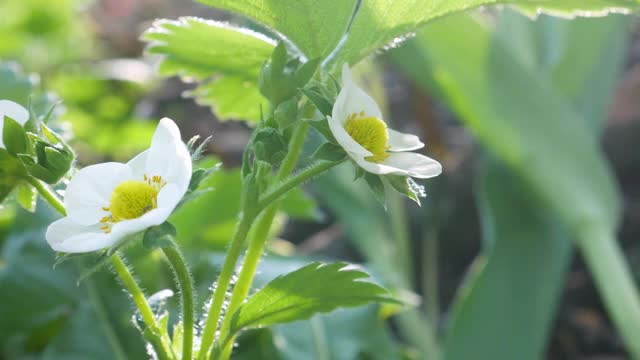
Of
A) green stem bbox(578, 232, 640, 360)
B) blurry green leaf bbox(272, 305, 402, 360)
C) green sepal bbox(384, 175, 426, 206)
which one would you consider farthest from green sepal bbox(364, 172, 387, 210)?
green stem bbox(578, 232, 640, 360)

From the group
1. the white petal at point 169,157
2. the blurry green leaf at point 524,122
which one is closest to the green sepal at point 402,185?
the white petal at point 169,157

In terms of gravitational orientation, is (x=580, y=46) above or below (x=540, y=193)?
above

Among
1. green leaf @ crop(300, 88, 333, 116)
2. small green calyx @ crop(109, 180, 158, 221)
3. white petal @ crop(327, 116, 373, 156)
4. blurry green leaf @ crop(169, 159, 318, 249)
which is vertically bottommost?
A: blurry green leaf @ crop(169, 159, 318, 249)

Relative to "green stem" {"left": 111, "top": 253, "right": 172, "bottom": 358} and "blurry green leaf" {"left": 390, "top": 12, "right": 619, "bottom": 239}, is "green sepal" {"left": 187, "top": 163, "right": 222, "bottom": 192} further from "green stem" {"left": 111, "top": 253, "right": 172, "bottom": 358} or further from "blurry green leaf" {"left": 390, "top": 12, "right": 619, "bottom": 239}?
"blurry green leaf" {"left": 390, "top": 12, "right": 619, "bottom": 239}

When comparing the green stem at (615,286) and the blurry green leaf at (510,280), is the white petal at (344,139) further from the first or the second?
the green stem at (615,286)

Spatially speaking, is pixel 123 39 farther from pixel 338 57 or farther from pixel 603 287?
pixel 338 57

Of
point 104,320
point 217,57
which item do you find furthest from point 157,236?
point 104,320

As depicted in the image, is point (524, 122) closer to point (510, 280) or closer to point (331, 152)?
point (510, 280)

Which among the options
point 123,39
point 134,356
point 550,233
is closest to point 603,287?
point 550,233
